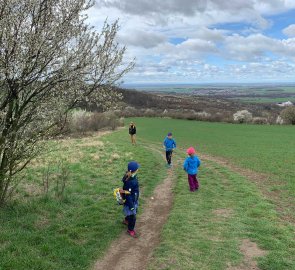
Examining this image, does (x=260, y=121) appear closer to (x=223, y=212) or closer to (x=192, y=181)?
(x=192, y=181)

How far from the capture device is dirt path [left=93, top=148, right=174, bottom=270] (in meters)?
8.41

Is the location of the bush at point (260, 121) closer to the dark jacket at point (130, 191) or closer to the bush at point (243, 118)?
the bush at point (243, 118)

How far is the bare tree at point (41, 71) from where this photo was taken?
30.0 ft

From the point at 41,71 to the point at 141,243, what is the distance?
5430 mm

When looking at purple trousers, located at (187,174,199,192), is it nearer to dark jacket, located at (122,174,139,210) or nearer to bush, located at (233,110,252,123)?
dark jacket, located at (122,174,139,210)

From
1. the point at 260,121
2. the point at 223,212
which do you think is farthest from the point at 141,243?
the point at 260,121

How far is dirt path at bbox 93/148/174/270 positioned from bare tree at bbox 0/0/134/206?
12.6ft

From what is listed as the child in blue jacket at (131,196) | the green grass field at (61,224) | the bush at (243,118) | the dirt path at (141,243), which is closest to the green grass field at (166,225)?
the green grass field at (61,224)

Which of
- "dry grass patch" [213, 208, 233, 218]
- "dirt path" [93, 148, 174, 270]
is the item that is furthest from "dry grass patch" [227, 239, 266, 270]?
"dry grass patch" [213, 208, 233, 218]

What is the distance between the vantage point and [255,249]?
9.19 m

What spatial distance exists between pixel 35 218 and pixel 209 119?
72.3m

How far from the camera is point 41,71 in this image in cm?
977

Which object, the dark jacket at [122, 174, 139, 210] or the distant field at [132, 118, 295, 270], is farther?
the dark jacket at [122, 174, 139, 210]

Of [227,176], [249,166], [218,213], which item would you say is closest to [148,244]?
[218,213]
